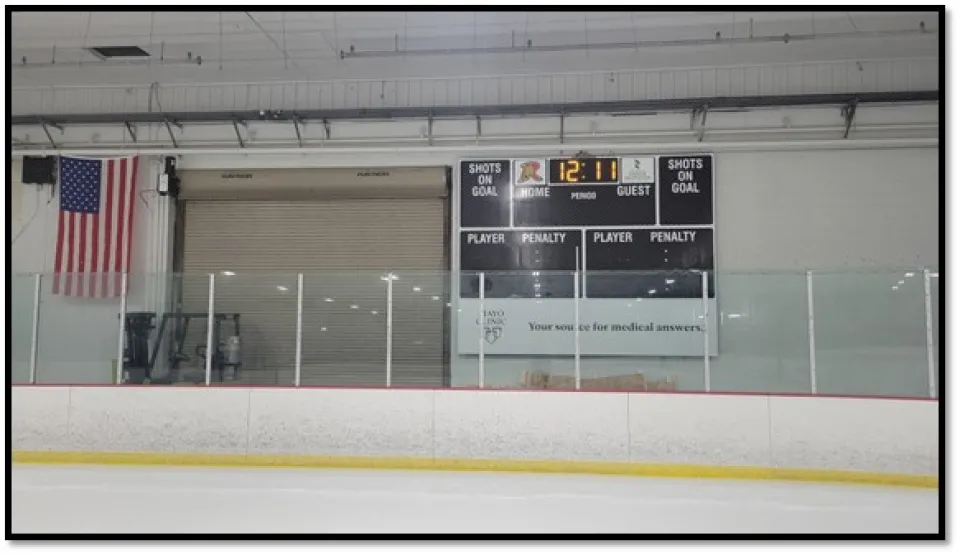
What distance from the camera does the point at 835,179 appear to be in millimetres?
10570

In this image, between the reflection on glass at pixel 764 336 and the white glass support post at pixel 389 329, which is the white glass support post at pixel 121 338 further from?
the reflection on glass at pixel 764 336

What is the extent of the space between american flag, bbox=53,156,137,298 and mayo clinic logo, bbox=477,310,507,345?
5.95 metres

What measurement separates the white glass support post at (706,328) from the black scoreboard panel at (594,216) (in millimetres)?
2603

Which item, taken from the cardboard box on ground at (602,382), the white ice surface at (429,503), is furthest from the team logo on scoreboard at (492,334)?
the white ice surface at (429,503)

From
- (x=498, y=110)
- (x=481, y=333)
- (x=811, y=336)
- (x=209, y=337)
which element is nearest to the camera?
(x=811, y=336)

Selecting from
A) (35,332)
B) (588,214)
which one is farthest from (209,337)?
(588,214)

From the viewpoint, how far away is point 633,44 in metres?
9.37

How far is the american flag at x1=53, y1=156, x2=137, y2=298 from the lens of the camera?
36.6 ft

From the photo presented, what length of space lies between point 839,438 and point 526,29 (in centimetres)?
554

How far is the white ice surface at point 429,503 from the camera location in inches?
217

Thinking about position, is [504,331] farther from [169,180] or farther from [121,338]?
[169,180]

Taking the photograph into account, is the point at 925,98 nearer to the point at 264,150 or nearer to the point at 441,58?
the point at 441,58

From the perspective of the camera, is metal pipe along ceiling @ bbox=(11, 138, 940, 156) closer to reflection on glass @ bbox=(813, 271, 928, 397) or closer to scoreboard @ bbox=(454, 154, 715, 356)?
scoreboard @ bbox=(454, 154, 715, 356)

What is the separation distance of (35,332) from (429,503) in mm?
4766
